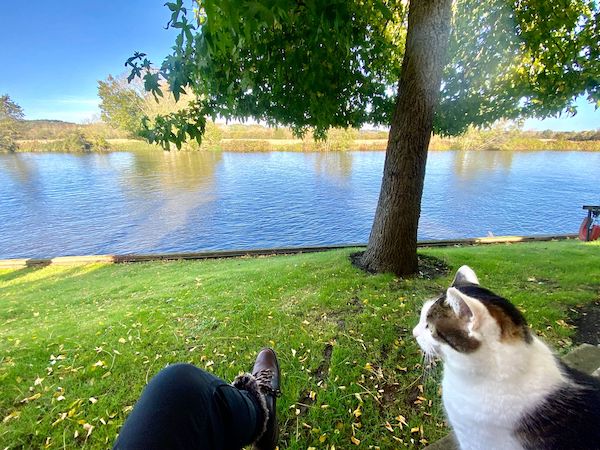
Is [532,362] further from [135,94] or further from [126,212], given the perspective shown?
[135,94]

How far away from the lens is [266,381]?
7.74 ft

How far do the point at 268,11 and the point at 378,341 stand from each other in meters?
2.91

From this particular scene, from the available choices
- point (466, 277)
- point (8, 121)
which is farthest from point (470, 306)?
point (8, 121)

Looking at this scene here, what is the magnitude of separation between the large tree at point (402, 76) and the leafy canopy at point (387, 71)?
0.02m

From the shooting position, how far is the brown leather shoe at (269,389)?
1.95 metres

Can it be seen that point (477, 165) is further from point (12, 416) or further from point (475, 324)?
point (12, 416)

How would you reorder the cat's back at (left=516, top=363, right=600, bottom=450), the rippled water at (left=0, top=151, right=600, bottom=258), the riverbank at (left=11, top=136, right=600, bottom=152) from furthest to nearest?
the riverbank at (left=11, top=136, right=600, bottom=152)
the rippled water at (left=0, top=151, right=600, bottom=258)
the cat's back at (left=516, top=363, right=600, bottom=450)

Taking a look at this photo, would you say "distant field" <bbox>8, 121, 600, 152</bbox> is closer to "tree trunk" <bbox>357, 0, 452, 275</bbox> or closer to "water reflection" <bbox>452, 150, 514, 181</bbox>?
"water reflection" <bbox>452, 150, 514, 181</bbox>

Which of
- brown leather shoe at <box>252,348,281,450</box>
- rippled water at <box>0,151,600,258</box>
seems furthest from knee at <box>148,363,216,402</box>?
rippled water at <box>0,151,600,258</box>

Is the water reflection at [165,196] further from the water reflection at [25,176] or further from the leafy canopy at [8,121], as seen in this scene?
the leafy canopy at [8,121]

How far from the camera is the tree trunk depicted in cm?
406

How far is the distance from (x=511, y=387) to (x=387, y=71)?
230 inches

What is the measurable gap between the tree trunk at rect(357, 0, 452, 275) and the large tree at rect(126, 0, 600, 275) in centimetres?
1

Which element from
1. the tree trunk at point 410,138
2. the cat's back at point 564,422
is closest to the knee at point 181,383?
the cat's back at point 564,422
